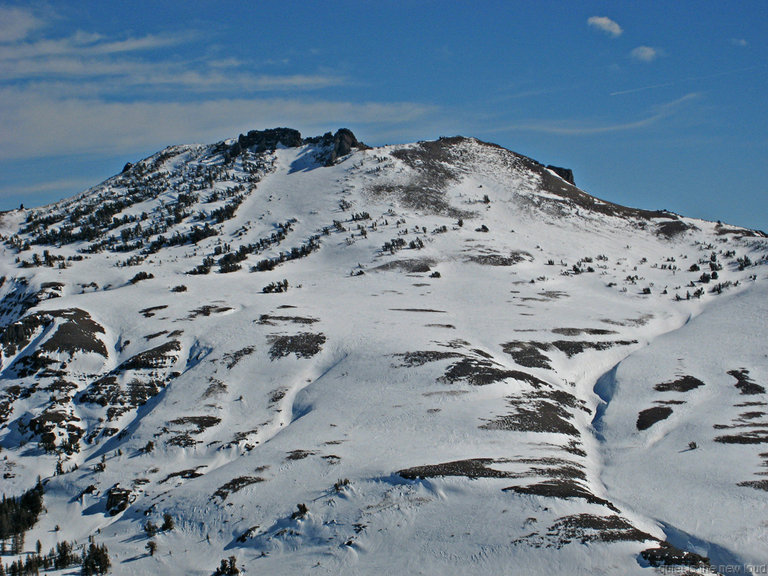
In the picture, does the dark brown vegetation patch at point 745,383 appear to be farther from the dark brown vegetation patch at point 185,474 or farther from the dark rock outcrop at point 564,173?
the dark rock outcrop at point 564,173

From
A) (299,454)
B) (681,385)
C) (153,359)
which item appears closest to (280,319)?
(153,359)

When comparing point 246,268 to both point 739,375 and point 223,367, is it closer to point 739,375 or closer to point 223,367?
point 223,367

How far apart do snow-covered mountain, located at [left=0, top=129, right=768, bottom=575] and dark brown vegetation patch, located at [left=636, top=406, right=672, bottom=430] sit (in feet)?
0.71

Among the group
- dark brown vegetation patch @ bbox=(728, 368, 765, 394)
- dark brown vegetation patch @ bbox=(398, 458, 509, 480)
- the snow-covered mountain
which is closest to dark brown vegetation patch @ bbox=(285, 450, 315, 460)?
the snow-covered mountain

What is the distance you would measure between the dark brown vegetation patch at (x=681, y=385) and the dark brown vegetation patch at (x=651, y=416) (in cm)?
395

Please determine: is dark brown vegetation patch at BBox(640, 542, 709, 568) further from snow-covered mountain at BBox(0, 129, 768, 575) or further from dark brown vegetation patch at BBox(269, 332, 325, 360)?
dark brown vegetation patch at BBox(269, 332, 325, 360)

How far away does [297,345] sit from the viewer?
5847 cm

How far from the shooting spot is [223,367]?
180 feet

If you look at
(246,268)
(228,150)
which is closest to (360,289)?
(246,268)

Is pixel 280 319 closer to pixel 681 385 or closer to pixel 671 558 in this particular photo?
pixel 681 385

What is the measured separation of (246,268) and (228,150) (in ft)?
242

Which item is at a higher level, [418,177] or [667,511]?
[418,177]

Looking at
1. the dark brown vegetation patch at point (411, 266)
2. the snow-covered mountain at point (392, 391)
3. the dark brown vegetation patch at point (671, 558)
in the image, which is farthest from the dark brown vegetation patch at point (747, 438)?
the dark brown vegetation patch at point (411, 266)

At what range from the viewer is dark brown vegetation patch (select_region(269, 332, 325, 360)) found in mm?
56781
